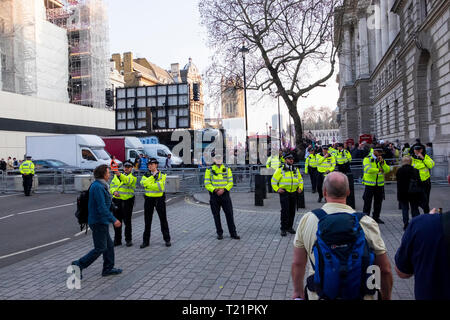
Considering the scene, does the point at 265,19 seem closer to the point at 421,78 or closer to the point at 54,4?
the point at 421,78

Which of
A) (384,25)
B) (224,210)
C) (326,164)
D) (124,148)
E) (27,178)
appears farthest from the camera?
(384,25)

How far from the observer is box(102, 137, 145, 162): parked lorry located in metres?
28.7

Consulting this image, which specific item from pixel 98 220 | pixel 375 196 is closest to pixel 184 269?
pixel 98 220

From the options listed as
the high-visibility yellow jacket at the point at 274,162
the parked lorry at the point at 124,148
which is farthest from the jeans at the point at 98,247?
the parked lorry at the point at 124,148

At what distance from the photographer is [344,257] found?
2.47 meters

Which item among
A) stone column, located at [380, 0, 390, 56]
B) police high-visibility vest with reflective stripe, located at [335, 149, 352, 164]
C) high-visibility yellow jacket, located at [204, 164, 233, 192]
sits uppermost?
stone column, located at [380, 0, 390, 56]

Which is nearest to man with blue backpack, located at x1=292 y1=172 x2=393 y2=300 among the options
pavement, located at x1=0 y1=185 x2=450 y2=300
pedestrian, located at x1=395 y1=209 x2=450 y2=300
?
pedestrian, located at x1=395 y1=209 x2=450 y2=300

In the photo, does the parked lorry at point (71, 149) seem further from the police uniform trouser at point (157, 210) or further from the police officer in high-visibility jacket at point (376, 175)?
the police officer in high-visibility jacket at point (376, 175)

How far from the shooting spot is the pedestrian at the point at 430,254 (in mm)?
2330

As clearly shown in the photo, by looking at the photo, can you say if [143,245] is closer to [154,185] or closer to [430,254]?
[154,185]

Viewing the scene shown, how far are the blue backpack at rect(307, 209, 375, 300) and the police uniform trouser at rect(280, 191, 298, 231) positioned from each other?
5.63m

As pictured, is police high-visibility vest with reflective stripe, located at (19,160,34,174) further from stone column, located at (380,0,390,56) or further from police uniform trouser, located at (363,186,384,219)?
stone column, located at (380,0,390,56)

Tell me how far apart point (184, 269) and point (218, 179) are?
101 inches
